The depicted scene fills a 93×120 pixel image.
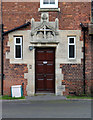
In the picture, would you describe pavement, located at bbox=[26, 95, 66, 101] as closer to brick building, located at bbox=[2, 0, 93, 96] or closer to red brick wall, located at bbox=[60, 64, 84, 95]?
brick building, located at bbox=[2, 0, 93, 96]

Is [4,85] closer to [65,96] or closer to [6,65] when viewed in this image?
[6,65]

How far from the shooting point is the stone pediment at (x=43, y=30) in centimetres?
1236

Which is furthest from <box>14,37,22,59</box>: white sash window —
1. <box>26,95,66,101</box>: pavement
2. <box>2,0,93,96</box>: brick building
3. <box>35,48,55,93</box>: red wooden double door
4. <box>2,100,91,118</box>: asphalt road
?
<box>2,100,91,118</box>: asphalt road

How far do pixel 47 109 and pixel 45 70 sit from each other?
3.56m

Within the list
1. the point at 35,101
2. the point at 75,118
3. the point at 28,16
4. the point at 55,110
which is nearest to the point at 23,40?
the point at 28,16

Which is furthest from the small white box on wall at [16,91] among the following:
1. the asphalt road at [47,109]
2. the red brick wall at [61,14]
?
the red brick wall at [61,14]

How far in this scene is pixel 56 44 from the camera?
40.8 ft

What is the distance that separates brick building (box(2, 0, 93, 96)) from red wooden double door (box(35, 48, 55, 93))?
0.99 ft

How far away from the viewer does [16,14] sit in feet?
41.1

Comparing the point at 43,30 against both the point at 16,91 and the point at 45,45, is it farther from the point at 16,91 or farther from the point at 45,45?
the point at 16,91

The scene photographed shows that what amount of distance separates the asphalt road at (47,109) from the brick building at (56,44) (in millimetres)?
1596

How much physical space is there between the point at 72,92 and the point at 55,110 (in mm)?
3337

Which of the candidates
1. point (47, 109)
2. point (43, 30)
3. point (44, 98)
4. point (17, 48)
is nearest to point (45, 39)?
point (43, 30)

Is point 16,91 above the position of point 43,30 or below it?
below
